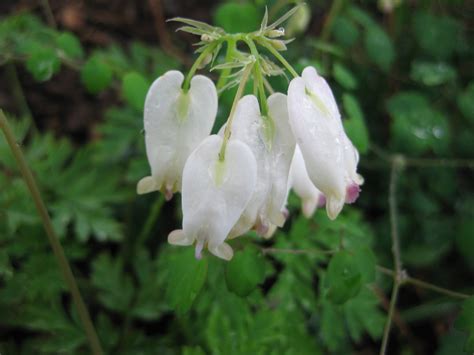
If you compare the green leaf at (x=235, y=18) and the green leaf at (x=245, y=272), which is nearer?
the green leaf at (x=245, y=272)

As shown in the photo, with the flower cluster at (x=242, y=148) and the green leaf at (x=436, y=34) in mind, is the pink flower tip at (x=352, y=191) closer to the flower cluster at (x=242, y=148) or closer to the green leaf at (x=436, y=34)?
the flower cluster at (x=242, y=148)

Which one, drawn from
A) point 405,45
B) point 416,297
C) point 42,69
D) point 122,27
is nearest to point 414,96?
point 405,45

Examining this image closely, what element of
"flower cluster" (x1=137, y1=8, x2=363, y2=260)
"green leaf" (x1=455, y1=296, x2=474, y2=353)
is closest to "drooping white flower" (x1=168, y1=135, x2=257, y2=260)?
"flower cluster" (x1=137, y1=8, x2=363, y2=260)

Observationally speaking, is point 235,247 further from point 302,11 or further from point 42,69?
point 302,11

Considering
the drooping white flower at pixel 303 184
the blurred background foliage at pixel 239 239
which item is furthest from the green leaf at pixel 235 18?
the drooping white flower at pixel 303 184

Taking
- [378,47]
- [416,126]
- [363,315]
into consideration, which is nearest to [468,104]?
[416,126]

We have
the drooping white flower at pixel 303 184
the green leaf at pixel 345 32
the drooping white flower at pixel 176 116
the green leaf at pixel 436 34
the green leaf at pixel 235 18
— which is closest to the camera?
the drooping white flower at pixel 176 116

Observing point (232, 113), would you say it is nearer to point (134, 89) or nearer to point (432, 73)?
point (134, 89)
